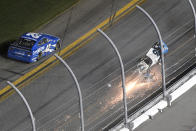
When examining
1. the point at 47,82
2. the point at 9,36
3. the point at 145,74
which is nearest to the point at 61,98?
the point at 47,82

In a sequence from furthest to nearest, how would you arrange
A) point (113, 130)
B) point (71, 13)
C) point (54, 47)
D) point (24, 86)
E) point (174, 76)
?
point (71, 13), point (54, 47), point (24, 86), point (174, 76), point (113, 130)

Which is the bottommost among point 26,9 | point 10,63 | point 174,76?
point 174,76

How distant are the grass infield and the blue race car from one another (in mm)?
1594

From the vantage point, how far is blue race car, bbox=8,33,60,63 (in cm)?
3612

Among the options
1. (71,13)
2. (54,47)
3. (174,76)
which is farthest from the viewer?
(71,13)

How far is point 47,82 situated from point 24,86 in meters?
1.00

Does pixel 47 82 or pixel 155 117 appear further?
pixel 47 82

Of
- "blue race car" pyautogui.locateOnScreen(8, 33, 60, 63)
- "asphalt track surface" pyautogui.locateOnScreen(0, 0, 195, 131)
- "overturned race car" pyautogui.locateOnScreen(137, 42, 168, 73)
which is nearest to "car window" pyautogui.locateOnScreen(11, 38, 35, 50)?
"blue race car" pyautogui.locateOnScreen(8, 33, 60, 63)

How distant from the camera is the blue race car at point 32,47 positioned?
3612cm

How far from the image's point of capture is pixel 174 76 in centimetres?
3184

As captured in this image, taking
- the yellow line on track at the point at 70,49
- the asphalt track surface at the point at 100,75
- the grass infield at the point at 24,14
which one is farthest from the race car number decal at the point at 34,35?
the asphalt track surface at the point at 100,75

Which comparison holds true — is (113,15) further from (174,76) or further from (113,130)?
(113,130)

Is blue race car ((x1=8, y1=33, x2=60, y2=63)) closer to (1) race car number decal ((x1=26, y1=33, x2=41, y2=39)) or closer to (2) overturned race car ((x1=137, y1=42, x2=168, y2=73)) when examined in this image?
(1) race car number decal ((x1=26, y1=33, x2=41, y2=39))

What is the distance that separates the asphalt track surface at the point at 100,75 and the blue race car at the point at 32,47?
61cm
